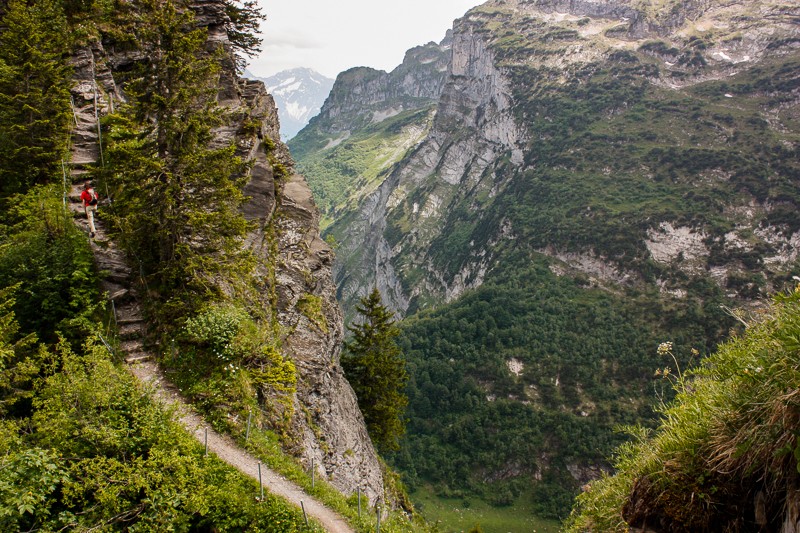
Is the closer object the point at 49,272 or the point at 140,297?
the point at 49,272

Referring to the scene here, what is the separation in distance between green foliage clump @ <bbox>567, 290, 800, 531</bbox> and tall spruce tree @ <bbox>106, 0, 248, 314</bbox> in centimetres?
1434

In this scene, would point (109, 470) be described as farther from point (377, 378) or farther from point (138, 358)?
point (377, 378)

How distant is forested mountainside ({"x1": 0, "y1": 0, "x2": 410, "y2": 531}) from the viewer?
32.1 ft

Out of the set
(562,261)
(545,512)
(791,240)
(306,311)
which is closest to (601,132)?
(562,261)

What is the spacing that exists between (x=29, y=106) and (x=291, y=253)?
13514 mm

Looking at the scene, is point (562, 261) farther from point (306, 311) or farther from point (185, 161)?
point (185, 161)

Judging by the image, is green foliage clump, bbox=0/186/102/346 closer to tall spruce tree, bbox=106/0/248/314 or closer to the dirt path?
tall spruce tree, bbox=106/0/248/314

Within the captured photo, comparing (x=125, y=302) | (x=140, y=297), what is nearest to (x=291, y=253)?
(x=140, y=297)

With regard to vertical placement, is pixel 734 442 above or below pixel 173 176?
below

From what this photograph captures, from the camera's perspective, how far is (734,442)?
15.6 feet

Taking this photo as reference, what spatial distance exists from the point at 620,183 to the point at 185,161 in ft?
539

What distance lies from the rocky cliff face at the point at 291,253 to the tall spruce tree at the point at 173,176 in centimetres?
289

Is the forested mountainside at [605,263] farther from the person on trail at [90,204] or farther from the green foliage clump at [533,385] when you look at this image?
the person on trail at [90,204]

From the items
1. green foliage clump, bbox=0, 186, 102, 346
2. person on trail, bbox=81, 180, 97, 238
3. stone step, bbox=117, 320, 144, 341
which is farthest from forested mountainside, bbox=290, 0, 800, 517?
green foliage clump, bbox=0, 186, 102, 346
